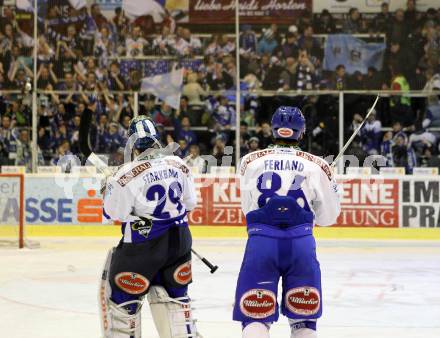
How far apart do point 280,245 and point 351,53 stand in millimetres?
12213

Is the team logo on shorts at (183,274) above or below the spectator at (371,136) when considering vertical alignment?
below

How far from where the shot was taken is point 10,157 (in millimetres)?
15133

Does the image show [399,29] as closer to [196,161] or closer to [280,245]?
[196,161]

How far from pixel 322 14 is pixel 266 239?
12.7 metres

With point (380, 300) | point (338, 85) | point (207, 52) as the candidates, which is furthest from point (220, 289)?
point (207, 52)

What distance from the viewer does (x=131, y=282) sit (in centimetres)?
516

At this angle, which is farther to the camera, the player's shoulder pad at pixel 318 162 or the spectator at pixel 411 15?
the spectator at pixel 411 15

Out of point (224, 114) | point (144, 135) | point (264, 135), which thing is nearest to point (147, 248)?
point (144, 135)

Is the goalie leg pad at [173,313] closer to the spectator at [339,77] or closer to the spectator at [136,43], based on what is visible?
the spectator at [339,77]

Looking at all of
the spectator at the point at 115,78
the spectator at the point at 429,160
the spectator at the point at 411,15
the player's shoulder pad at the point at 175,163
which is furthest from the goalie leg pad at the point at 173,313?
the spectator at the point at 411,15

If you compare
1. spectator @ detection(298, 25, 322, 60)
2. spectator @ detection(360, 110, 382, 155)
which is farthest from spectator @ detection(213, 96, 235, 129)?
spectator @ detection(360, 110, 382, 155)

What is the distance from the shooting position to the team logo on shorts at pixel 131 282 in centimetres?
516

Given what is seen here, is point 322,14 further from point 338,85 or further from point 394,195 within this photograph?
point 394,195

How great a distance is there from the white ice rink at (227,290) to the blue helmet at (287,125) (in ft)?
7.13
